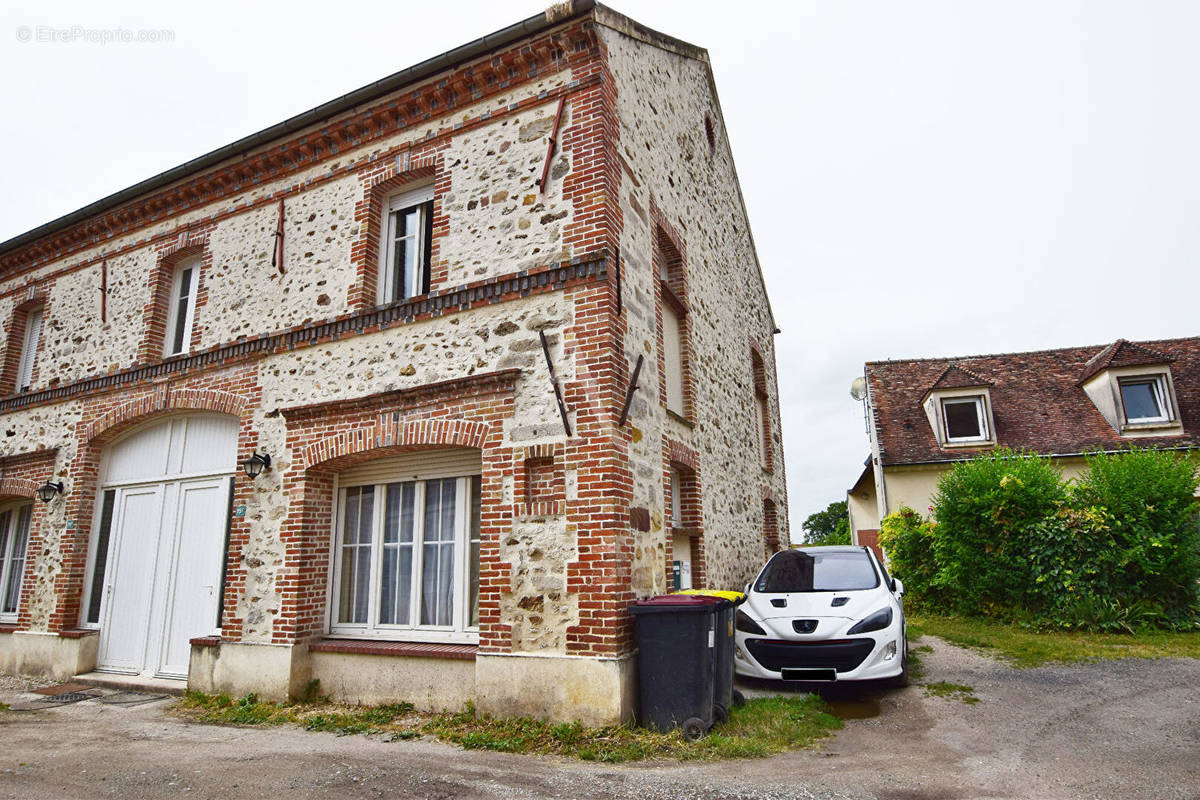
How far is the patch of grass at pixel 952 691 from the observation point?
6.38 metres

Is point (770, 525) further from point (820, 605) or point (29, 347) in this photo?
point (29, 347)

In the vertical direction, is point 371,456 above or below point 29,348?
below

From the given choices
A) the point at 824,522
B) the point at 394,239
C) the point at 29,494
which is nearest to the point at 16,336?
the point at 29,494

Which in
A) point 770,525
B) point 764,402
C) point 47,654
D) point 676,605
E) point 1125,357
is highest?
point 1125,357

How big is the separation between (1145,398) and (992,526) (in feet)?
24.8

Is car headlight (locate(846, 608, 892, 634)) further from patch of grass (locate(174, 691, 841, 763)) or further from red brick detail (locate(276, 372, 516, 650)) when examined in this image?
red brick detail (locate(276, 372, 516, 650))

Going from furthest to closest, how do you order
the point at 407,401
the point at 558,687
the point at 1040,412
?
the point at 1040,412
the point at 407,401
the point at 558,687

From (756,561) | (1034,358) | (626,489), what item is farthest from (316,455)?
(1034,358)

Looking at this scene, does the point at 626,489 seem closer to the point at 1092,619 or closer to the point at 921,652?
the point at 921,652

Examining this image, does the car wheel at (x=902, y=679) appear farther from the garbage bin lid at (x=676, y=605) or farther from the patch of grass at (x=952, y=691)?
the garbage bin lid at (x=676, y=605)

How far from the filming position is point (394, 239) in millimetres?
8039

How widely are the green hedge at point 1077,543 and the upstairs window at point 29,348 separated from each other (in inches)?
603

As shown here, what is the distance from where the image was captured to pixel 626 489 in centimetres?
601

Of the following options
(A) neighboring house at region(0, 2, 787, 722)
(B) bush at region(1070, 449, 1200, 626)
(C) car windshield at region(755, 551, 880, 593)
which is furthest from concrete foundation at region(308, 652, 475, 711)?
(B) bush at region(1070, 449, 1200, 626)
